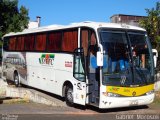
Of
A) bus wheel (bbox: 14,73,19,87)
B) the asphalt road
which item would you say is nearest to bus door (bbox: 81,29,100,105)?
the asphalt road

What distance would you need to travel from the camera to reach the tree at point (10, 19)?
3478 centimetres

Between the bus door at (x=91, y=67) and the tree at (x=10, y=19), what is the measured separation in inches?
876

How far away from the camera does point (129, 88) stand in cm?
1289

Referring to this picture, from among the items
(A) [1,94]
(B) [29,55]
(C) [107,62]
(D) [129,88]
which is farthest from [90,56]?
(A) [1,94]

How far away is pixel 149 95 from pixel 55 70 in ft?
15.3

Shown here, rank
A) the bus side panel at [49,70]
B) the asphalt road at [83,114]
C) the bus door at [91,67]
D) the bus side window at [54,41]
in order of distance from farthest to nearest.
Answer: the bus side window at [54,41] → the bus side panel at [49,70] → the bus door at [91,67] → the asphalt road at [83,114]

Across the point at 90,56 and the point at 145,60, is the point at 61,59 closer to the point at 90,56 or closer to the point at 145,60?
the point at 90,56

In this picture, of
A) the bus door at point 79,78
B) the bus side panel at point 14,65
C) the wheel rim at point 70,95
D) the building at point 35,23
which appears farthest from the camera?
the building at point 35,23

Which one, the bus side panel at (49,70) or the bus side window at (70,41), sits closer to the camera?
the bus side window at (70,41)

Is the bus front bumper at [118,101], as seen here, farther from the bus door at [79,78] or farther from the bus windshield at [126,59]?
the bus door at [79,78]

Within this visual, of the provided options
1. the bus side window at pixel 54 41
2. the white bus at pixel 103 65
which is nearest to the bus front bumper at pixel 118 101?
the white bus at pixel 103 65

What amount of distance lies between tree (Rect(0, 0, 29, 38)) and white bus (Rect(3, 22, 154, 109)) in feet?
63.2

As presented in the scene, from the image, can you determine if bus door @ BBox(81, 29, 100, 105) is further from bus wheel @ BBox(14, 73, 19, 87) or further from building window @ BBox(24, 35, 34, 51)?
bus wheel @ BBox(14, 73, 19, 87)

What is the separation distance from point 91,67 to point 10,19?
23506mm
